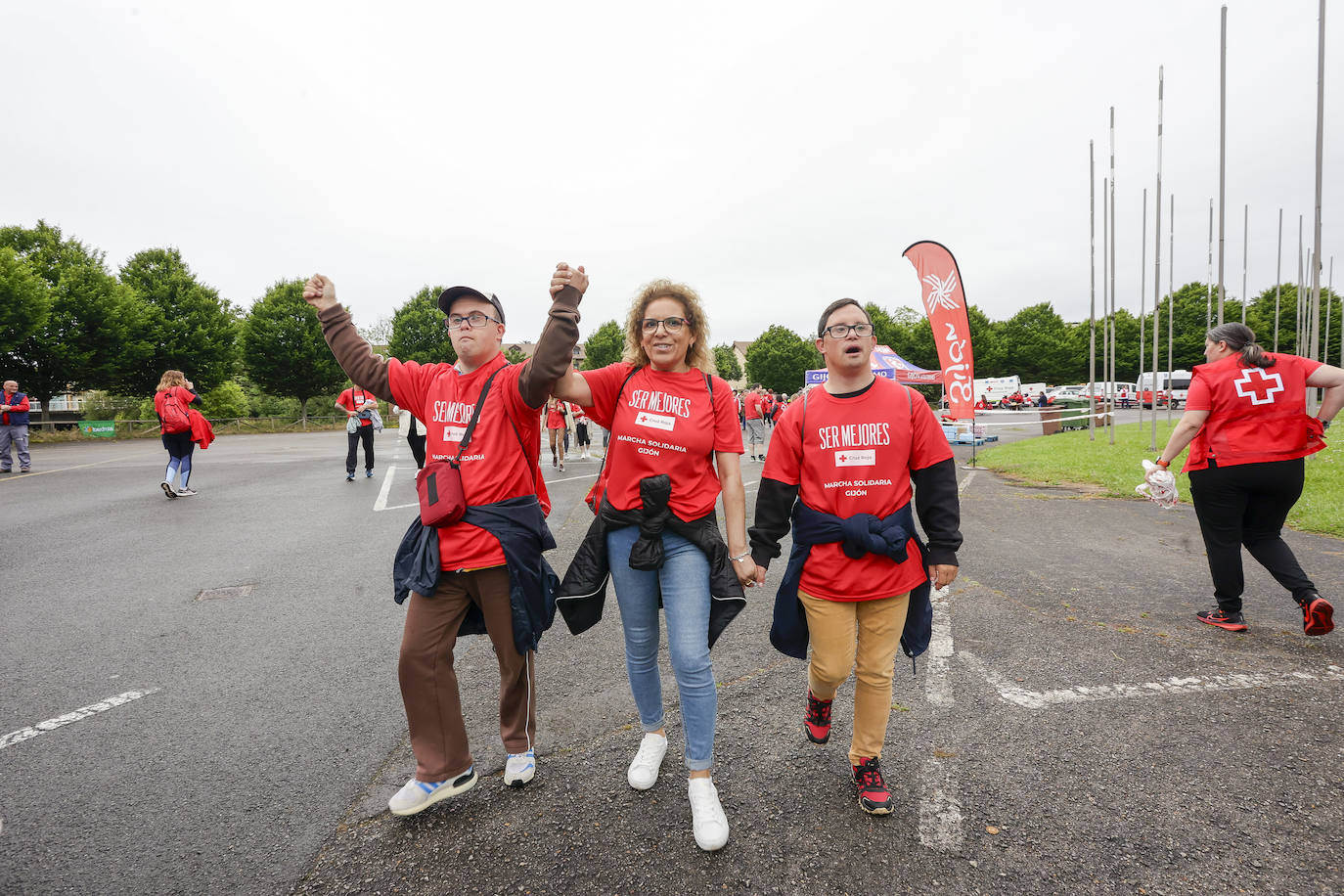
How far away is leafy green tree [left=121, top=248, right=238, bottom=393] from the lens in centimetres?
3500

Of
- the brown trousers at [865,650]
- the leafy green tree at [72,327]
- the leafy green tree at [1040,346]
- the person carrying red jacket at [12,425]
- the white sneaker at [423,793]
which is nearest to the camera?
the white sneaker at [423,793]

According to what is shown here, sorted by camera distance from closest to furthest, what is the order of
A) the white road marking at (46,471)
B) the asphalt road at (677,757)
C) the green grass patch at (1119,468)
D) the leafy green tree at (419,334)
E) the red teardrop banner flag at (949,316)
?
the asphalt road at (677,757) < the green grass patch at (1119,468) < the red teardrop banner flag at (949,316) < the white road marking at (46,471) < the leafy green tree at (419,334)

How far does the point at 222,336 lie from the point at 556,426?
33.9 metres

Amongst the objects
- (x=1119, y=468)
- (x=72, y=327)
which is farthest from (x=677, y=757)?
(x=72, y=327)

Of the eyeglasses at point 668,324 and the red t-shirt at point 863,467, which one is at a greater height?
the eyeglasses at point 668,324

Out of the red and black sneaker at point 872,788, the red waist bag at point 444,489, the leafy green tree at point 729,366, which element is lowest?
the red and black sneaker at point 872,788

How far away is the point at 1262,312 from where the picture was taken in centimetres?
5553

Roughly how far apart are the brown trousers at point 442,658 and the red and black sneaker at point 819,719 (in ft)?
4.12

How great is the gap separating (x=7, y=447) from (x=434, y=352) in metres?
39.6

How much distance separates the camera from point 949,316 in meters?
11.3

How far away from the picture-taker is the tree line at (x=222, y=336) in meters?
29.2

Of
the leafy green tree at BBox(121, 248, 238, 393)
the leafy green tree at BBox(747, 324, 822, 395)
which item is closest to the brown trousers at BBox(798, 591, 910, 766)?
the leafy green tree at BBox(121, 248, 238, 393)

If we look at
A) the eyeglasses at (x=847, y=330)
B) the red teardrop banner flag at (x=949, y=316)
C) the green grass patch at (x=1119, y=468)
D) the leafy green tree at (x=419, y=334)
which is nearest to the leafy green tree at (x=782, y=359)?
the leafy green tree at (x=419, y=334)

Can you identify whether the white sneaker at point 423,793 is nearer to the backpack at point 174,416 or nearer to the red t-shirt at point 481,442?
the red t-shirt at point 481,442
